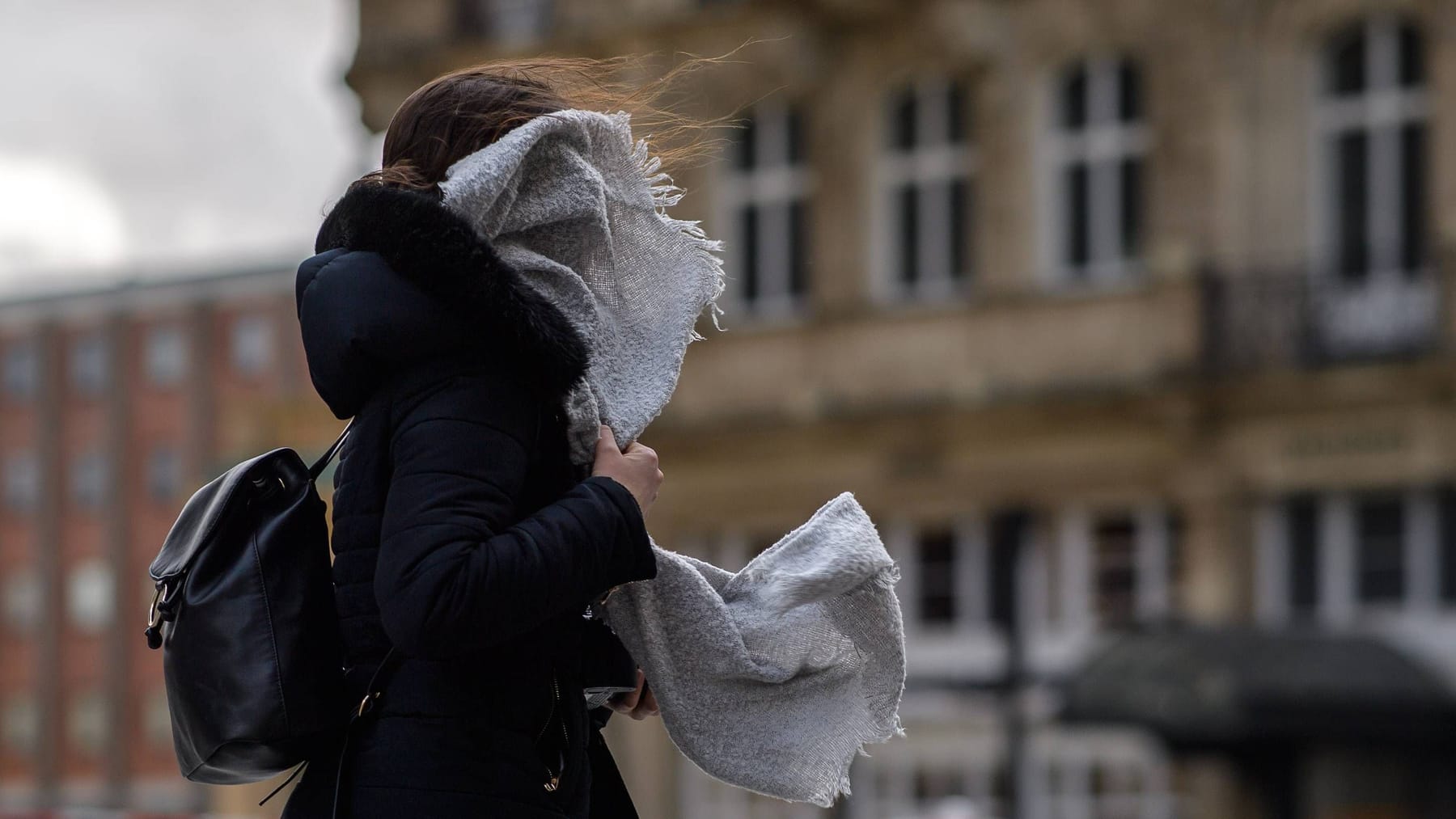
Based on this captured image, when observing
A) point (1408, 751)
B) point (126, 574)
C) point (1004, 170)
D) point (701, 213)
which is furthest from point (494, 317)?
point (126, 574)

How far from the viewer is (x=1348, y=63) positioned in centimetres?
2195

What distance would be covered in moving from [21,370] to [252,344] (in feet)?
38.0

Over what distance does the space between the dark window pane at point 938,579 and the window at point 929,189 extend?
8.63 feet

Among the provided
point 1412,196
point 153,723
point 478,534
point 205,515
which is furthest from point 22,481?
point 478,534

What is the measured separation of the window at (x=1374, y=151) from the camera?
70.5ft

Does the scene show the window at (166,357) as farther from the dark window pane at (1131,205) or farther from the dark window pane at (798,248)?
the dark window pane at (1131,205)

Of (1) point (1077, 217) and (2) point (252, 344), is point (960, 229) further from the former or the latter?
(2) point (252, 344)

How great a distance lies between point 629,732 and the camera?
84.9ft

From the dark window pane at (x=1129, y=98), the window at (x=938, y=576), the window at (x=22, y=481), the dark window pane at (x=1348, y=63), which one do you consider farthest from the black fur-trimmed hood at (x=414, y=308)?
the window at (x=22, y=481)

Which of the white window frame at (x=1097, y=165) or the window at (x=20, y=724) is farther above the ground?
the white window frame at (x=1097, y=165)

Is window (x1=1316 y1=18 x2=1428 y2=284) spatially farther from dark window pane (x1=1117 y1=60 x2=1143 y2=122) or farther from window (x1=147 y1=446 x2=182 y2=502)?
window (x1=147 y1=446 x2=182 y2=502)

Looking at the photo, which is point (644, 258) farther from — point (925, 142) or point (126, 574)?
point (126, 574)

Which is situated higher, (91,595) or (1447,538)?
(1447,538)

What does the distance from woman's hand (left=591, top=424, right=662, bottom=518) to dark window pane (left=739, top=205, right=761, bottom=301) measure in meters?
22.8
